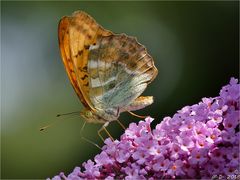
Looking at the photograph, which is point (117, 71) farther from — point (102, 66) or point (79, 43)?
point (79, 43)

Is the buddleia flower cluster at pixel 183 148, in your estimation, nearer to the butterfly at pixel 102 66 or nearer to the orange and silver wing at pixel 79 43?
the butterfly at pixel 102 66

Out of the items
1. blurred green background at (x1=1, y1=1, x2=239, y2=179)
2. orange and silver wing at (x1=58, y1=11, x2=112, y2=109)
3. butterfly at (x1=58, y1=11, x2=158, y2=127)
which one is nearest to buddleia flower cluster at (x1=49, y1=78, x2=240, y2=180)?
butterfly at (x1=58, y1=11, x2=158, y2=127)

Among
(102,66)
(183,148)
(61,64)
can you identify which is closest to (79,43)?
(102,66)

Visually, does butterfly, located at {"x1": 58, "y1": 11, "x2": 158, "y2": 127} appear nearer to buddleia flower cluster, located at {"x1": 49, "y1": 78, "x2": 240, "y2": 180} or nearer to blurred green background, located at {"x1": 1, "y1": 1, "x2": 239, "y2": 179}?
buddleia flower cluster, located at {"x1": 49, "y1": 78, "x2": 240, "y2": 180}

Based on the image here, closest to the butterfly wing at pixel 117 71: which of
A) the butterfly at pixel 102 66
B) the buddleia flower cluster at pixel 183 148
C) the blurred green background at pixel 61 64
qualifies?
the butterfly at pixel 102 66

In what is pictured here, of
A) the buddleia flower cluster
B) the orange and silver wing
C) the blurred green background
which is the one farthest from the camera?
the blurred green background

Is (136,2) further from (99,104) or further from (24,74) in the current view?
(99,104)

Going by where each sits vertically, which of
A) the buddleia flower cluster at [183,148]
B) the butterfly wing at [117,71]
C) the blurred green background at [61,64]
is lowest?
the buddleia flower cluster at [183,148]
